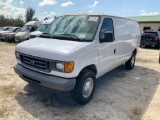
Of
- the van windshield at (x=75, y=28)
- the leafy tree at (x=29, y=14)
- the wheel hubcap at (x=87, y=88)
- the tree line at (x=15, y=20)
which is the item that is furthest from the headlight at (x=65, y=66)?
the leafy tree at (x=29, y=14)

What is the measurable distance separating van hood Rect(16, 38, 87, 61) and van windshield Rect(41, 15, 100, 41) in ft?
0.96

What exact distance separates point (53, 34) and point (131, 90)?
9.71 feet

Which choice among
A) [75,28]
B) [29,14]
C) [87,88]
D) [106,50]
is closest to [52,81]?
[87,88]

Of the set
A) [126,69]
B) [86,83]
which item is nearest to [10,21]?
[126,69]

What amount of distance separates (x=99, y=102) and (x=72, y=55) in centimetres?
165

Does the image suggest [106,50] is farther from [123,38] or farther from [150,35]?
[150,35]

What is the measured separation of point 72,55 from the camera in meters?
3.91

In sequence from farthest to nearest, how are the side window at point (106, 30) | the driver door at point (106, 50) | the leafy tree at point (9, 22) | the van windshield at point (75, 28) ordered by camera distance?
1. the leafy tree at point (9, 22)
2. the driver door at point (106, 50)
3. the side window at point (106, 30)
4. the van windshield at point (75, 28)

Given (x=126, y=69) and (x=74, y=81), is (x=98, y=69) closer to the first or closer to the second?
(x=74, y=81)

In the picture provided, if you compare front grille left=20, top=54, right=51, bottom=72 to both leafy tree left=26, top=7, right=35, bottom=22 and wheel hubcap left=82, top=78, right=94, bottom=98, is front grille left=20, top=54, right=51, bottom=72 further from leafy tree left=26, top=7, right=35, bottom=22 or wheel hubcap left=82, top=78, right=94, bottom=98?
leafy tree left=26, top=7, right=35, bottom=22

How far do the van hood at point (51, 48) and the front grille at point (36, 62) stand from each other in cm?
10

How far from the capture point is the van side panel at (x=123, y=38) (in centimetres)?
615

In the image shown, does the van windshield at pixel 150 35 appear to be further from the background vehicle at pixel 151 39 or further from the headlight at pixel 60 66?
the headlight at pixel 60 66

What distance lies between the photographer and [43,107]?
14.3 feet
